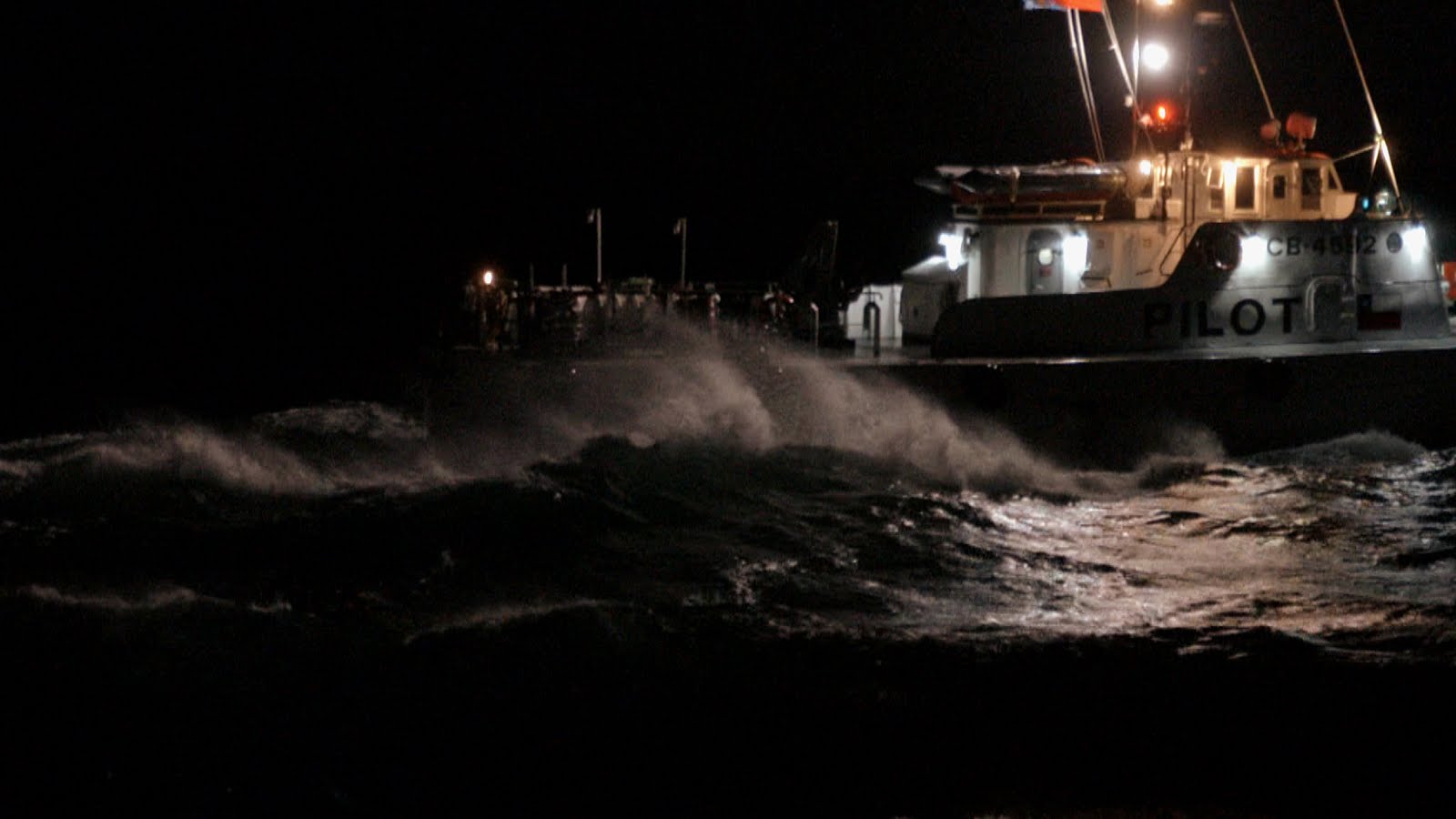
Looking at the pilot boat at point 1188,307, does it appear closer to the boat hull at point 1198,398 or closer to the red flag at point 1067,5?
the boat hull at point 1198,398

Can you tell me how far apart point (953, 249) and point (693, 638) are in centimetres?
1026

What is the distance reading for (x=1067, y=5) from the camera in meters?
16.8

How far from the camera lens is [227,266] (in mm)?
40875

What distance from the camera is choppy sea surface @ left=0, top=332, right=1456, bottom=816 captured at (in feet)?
21.2

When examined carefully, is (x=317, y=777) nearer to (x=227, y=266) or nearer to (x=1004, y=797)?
(x=1004, y=797)

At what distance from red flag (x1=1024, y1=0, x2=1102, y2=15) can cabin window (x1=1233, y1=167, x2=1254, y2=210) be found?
2.59 meters

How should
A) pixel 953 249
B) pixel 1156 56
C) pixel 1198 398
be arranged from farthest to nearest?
pixel 953 249 → pixel 1156 56 → pixel 1198 398

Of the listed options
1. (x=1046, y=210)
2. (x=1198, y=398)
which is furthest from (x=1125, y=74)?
(x=1198, y=398)

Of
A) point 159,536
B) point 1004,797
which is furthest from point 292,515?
point 1004,797

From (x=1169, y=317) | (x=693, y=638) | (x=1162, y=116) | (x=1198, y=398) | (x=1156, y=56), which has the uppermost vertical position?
(x=1156, y=56)

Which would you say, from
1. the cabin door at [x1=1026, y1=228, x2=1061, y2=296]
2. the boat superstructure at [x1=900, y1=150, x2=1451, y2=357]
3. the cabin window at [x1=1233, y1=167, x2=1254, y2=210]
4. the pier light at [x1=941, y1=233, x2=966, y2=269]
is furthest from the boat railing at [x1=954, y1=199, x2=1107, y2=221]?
the cabin window at [x1=1233, y1=167, x2=1254, y2=210]

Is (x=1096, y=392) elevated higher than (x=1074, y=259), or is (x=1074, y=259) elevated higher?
(x=1074, y=259)

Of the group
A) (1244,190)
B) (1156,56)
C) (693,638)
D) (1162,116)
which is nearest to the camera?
(693,638)

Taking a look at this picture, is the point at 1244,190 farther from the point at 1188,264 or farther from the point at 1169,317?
the point at 1169,317
